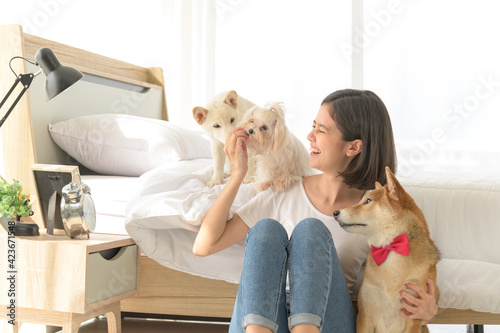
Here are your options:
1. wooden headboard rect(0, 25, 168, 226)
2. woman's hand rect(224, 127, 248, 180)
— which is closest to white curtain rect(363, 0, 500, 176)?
wooden headboard rect(0, 25, 168, 226)

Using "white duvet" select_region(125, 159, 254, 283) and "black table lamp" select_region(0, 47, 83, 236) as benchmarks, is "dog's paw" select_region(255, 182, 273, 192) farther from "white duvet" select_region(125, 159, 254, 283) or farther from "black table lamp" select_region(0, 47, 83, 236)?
"black table lamp" select_region(0, 47, 83, 236)

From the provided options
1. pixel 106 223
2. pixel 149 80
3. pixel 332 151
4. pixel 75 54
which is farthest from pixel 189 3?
pixel 332 151

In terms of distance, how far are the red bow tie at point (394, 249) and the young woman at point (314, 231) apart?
0.32ft

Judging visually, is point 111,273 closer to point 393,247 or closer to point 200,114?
point 200,114

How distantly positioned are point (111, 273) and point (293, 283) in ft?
2.22

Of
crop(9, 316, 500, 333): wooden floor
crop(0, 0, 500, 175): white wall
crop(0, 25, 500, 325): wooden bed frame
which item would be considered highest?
crop(0, 0, 500, 175): white wall

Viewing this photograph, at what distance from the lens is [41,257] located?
5.38 feet

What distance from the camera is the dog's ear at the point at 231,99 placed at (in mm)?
1814

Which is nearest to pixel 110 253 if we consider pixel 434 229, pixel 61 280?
pixel 61 280

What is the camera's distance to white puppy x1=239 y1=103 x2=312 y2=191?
1.66 m

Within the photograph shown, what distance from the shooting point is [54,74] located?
1732 millimetres

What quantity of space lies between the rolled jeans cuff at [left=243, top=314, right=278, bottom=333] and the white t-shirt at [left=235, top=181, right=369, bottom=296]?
1.42ft

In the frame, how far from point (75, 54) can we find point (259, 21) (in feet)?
5.17

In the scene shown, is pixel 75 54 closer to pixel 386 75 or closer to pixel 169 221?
pixel 169 221
